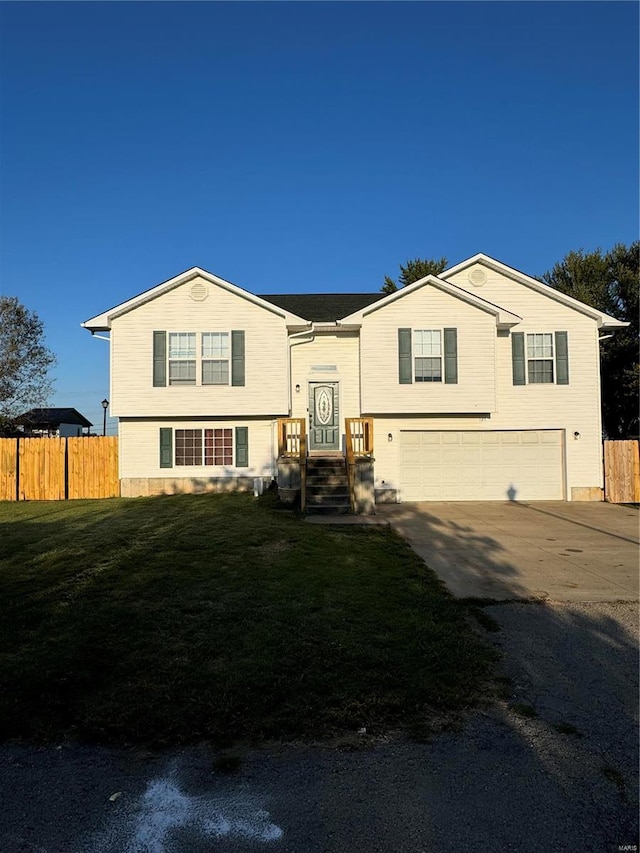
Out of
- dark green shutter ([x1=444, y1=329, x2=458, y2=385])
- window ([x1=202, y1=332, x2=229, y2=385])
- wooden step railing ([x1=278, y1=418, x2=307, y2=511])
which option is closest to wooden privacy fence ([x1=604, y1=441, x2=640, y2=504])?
dark green shutter ([x1=444, y1=329, x2=458, y2=385])

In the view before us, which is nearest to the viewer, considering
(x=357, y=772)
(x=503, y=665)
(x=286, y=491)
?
(x=357, y=772)

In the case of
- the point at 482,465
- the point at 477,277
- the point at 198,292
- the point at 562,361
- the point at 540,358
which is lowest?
the point at 482,465

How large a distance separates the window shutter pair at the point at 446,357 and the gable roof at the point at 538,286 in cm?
243

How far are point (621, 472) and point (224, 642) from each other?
1472 centimetres

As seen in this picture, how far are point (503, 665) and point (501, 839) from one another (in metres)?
2.12

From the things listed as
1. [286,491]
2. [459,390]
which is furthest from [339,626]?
[459,390]

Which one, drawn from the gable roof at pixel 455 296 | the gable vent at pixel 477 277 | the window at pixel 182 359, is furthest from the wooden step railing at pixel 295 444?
the gable vent at pixel 477 277

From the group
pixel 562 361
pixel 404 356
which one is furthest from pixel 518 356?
pixel 404 356

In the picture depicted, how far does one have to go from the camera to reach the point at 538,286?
632 inches

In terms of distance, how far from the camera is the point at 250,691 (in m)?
3.87

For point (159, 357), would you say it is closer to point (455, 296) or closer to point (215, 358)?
point (215, 358)

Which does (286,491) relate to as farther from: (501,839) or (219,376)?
(501,839)

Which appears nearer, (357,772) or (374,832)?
(374,832)

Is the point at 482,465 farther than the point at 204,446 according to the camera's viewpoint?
No
